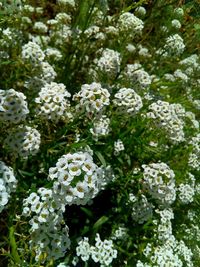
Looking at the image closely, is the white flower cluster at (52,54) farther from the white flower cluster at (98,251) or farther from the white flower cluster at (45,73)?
the white flower cluster at (98,251)

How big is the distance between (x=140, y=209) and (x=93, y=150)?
0.73m

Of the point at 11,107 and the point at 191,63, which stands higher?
the point at 11,107

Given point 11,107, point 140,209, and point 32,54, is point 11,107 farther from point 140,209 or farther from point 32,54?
point 140,209

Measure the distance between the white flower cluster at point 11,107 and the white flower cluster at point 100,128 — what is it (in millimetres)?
645

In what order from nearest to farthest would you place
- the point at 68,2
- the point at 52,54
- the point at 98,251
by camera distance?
the point at 98,251
the point at 52,54
the point at 68,2

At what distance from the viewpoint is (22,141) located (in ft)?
10.5

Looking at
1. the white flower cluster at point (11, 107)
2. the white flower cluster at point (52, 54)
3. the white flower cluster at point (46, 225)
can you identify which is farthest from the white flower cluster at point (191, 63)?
the white flower cluster at point (46, 225)

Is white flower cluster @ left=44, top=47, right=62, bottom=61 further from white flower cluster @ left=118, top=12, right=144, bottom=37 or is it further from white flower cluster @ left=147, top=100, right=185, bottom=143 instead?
white flower cluster @ left=147, top=100, right=185, bottom=143

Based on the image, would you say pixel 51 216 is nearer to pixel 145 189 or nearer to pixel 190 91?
pixel 145 189

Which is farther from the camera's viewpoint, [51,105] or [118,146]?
[118,146]

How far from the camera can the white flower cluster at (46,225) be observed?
2.85 meters

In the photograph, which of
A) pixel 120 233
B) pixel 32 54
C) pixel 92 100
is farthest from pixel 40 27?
pixel 120 233

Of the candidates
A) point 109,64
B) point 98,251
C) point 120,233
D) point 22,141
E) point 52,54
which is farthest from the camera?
point 52,54

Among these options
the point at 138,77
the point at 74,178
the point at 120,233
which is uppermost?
the point at 74,178
